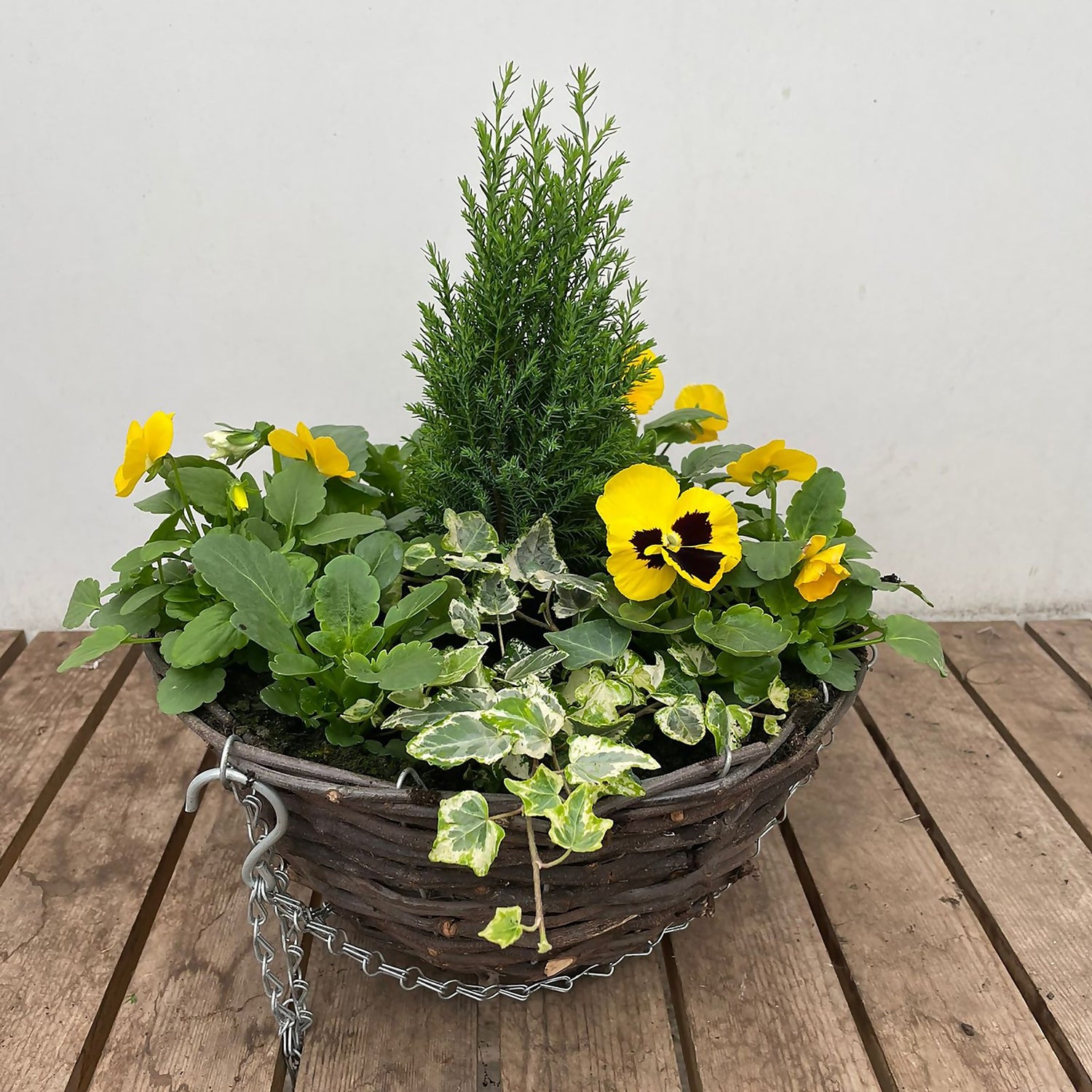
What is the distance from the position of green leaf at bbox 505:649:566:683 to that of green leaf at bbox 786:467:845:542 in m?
0.27

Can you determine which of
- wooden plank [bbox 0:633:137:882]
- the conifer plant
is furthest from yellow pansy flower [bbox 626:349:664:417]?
wooden plank [bbox 0:633:137:882]

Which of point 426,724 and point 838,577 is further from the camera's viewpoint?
point 838,577

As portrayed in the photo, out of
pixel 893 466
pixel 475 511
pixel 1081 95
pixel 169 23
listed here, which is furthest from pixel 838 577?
pixel 169 23

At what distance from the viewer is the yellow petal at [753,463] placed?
89 centimetres

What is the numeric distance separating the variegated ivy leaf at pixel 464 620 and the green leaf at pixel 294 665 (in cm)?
11

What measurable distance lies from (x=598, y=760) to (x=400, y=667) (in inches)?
5.9

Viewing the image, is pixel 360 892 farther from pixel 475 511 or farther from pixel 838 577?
pixel 838 577

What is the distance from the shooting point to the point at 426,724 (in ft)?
2.19

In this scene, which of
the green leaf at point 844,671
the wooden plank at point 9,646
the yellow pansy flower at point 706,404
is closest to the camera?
the green leaf at point 844,671

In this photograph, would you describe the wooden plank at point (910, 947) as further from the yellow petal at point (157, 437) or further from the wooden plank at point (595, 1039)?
the yellow petal at point (157, 437)

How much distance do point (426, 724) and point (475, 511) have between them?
24 centimetres

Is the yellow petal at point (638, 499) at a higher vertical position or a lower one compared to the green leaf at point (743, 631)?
higher

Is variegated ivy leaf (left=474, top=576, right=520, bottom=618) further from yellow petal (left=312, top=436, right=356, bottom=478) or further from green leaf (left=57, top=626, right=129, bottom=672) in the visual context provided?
green leaf (left=57, top=626, right=129, bottom=672)

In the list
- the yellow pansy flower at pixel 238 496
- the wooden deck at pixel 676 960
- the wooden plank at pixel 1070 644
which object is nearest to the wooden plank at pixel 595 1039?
the wooden deck at pixel 676 960
